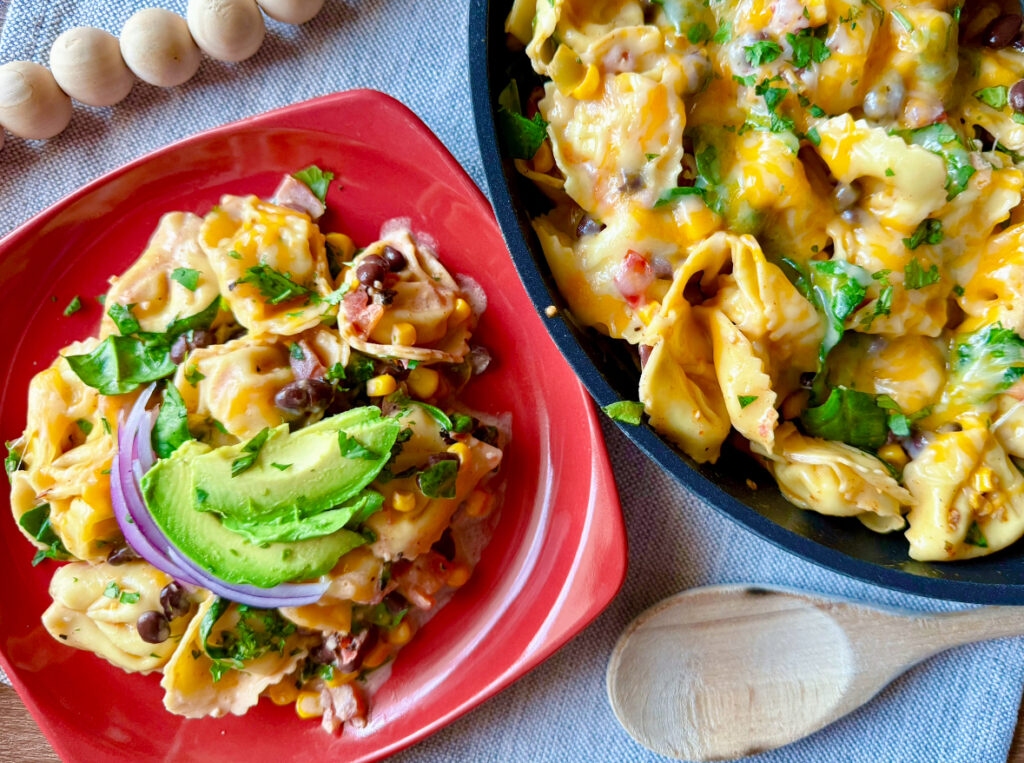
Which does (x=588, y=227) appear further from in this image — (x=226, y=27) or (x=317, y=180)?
(x=226, y=27)

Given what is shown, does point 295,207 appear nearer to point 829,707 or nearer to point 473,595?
point 473,595

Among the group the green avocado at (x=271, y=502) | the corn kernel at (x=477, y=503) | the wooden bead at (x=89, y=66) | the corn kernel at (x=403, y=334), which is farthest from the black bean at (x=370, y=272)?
the wooden bead at (x=89, y=66)

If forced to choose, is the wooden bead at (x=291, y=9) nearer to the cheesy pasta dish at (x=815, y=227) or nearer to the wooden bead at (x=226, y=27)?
the wooden bead at (x=226, y=27)

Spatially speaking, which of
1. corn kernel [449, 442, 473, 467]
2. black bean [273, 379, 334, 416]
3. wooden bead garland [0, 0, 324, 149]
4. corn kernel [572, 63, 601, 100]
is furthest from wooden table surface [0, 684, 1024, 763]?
corn kernel [572, 63, 601, 100]

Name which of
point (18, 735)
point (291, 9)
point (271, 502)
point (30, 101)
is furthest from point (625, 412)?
point (18, 735)

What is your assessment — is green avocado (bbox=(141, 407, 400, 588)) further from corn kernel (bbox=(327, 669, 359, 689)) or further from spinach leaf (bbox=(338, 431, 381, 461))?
corn kernel (bbox=(327, 669, 359, 689))

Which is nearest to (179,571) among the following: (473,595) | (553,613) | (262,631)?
(262,631)

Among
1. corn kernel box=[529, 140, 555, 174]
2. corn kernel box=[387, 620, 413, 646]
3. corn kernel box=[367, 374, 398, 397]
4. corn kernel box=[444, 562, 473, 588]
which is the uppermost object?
corn kernel box=[529, 140, 555, 174]
